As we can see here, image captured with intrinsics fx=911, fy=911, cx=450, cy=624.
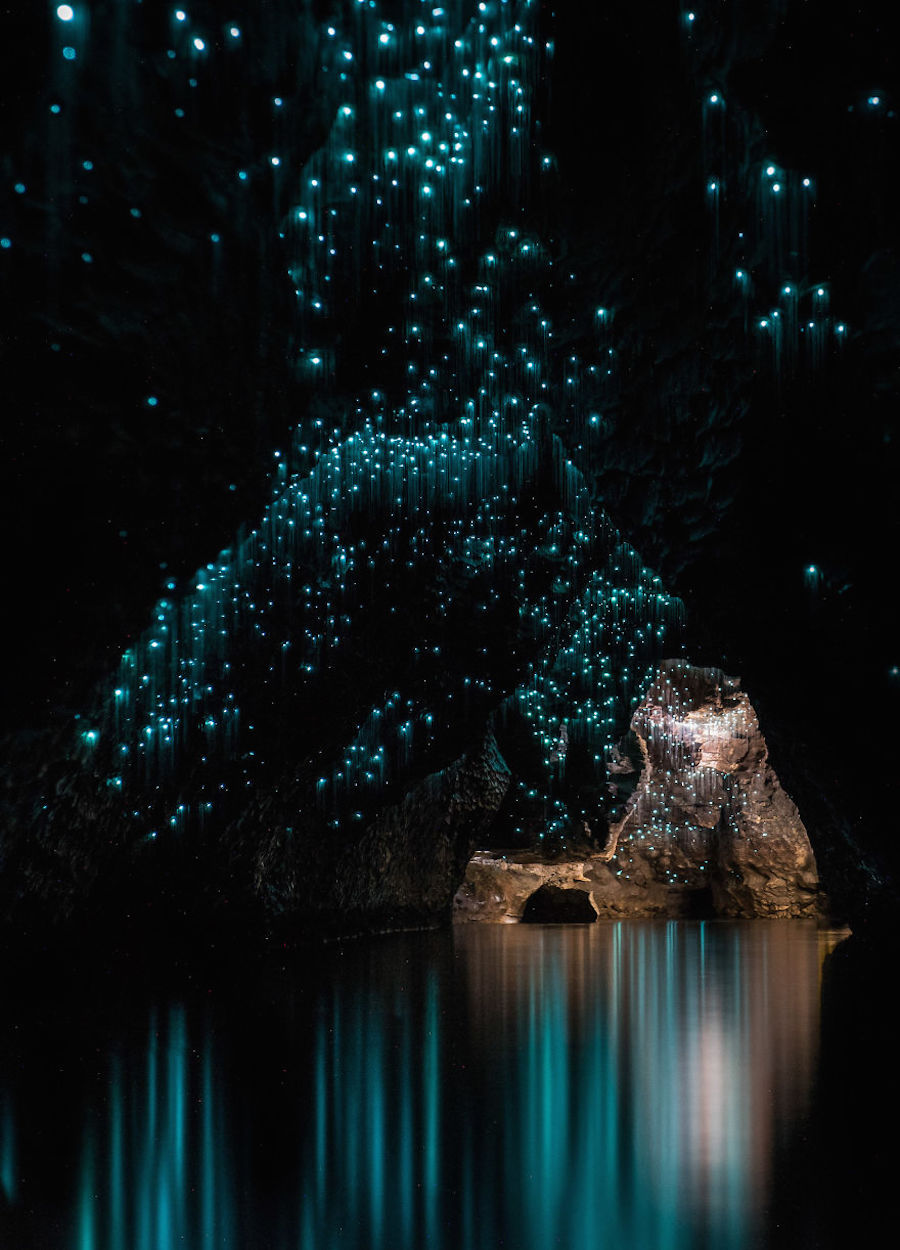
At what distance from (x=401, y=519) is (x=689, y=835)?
518 inches

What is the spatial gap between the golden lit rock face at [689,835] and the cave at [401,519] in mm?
8269

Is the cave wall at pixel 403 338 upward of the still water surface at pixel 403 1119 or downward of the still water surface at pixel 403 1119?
upward

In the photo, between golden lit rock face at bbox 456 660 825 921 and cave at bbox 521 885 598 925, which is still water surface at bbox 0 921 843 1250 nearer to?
golden lit rock face at bbox 456 660 825 921

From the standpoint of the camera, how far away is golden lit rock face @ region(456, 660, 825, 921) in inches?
754

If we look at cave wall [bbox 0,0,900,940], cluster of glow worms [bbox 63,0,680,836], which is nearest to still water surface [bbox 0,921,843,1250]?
cave wall [bbox 0,0,900,940]

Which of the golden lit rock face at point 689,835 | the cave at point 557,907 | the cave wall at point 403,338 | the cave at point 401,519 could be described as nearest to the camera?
the cave at point 401,519

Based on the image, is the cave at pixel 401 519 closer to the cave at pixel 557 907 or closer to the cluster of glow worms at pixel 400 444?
the cluster of glow worms at pixel 400 444

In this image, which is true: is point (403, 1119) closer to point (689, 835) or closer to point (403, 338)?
point (403, 338)

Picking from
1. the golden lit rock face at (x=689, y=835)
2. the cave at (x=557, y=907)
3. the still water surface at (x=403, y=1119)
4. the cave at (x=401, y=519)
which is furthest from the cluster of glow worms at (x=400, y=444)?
the cave at (x=557, y=907)

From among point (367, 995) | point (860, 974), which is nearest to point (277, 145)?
point (367, 995)

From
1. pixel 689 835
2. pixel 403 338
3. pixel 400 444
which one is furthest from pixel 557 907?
pixel 403 338

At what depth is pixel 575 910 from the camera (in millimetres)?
20688

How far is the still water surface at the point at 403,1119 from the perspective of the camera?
2350mm

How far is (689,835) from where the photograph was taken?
20.1 meters
